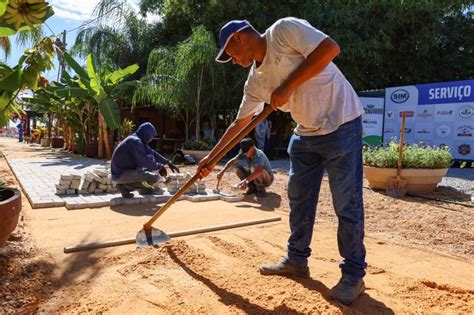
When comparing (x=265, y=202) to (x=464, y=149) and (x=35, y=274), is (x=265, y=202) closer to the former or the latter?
(x=35, y=274)

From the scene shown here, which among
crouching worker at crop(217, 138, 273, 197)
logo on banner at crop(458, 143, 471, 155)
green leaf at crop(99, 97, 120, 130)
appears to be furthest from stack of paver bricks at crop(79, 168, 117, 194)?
logo on banner at crop(458, 143, 471, 155)

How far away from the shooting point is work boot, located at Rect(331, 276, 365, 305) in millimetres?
2346

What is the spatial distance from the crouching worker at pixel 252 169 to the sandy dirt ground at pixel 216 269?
4.00 feet

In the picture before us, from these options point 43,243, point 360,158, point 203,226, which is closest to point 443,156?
point 203,226

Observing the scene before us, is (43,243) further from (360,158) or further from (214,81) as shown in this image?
(214,81)

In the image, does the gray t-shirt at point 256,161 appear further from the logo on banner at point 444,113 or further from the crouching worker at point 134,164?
the logo on banner at point 444,113

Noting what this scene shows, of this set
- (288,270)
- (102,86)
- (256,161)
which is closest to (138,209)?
(256,161)

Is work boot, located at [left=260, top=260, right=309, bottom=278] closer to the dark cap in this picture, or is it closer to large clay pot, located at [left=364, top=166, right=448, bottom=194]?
the dark cap

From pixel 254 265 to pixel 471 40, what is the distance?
51.1ft

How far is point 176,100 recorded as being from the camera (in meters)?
12.6

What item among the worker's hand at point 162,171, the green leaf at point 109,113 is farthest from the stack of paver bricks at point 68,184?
the green leaf at point 109,113

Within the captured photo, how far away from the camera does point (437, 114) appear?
10.7 m

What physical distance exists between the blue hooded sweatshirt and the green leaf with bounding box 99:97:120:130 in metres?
5.67

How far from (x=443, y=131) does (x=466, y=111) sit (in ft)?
2.49
